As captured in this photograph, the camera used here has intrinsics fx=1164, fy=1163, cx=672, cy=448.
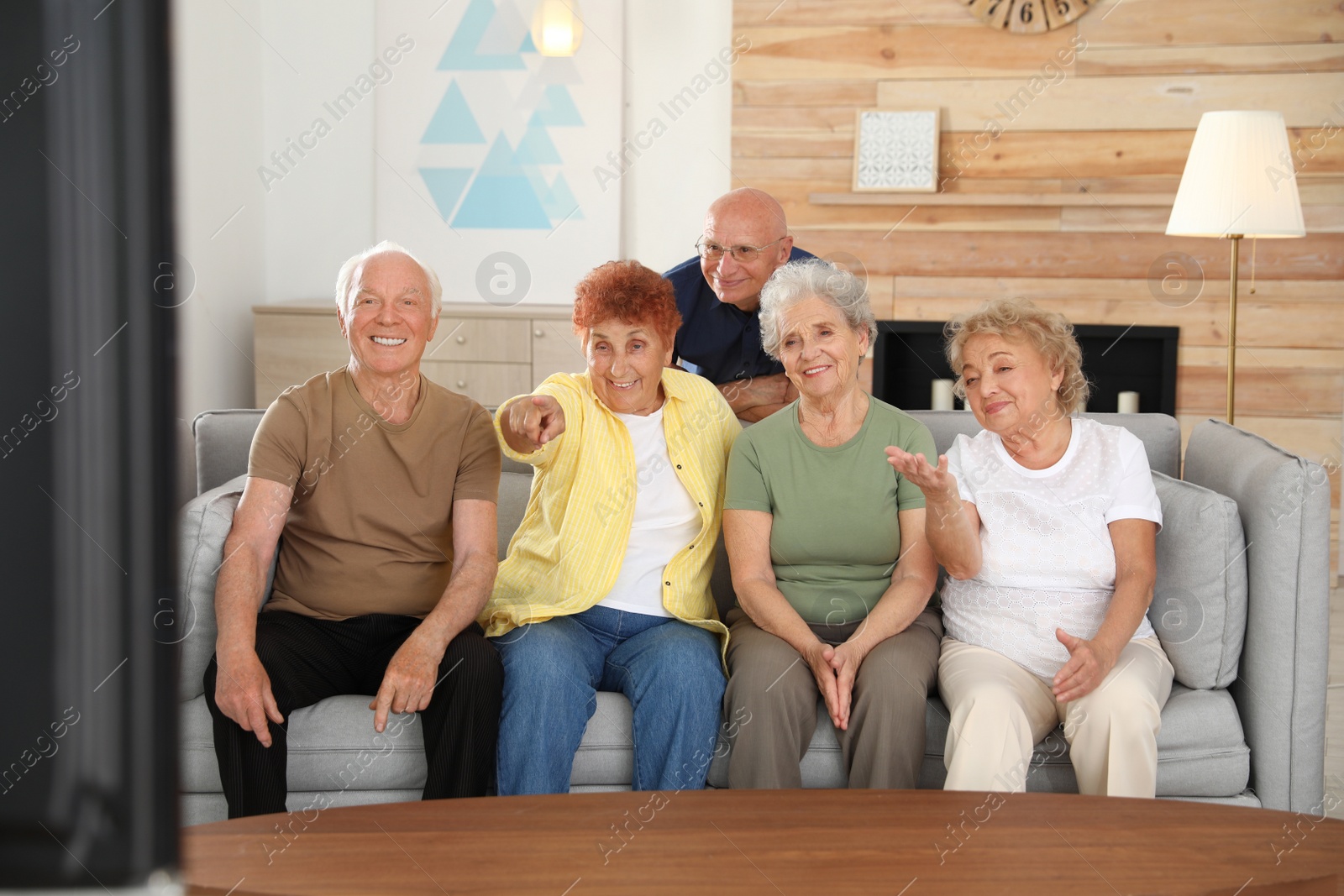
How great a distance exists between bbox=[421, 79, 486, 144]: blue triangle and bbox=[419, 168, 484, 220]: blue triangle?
4.4 inches

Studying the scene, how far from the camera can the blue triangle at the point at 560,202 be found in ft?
14.5

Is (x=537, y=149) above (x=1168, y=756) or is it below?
above

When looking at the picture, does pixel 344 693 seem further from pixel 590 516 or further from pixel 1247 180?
pixel 1247 180

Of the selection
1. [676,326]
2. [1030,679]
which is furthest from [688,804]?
[676,326]

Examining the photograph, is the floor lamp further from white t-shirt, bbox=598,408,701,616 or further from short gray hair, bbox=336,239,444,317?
short gray hair, bbox=336,239,444,317

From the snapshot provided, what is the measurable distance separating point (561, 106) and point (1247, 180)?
238cm

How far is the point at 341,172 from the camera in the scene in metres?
4.50

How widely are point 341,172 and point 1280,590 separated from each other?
12.2ft

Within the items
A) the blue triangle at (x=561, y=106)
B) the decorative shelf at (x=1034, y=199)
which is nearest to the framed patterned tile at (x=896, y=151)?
the decorative shelf at (x=1034, y=199)

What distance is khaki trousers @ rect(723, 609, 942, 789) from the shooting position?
176 centimetres

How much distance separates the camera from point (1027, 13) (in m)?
3.92

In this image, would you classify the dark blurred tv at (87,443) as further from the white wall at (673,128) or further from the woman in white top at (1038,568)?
the white wall at (673,128)

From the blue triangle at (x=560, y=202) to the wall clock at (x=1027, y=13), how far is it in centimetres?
157

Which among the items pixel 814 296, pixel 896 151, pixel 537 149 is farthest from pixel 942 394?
pixel 814 296
